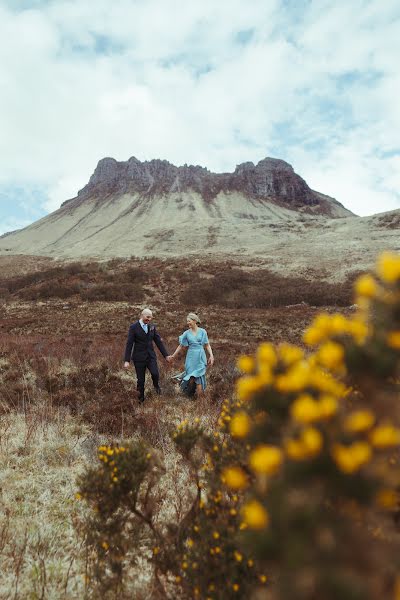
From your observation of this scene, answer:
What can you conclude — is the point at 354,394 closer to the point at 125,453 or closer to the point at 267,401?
the point at 267,401

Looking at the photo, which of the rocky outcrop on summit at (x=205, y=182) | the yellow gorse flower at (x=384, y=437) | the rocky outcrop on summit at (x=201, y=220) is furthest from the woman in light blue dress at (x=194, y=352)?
the rocky outcrop on summit at (x=205, y=182)

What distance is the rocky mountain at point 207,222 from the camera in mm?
52688

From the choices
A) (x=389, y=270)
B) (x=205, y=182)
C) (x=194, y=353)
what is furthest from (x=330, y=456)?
(x=205, y=182)

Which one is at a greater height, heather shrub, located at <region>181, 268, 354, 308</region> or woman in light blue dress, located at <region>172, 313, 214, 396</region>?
woman in light blue dress, located at <region>172, 313, 214, 396</region>

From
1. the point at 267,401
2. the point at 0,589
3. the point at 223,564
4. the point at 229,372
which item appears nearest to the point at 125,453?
the point at 223,564

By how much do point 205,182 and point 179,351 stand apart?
127 m

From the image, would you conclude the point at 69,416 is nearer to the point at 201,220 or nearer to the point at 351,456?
the point at 351,456

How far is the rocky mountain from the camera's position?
5269 cm

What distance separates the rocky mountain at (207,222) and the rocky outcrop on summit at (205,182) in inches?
14.1

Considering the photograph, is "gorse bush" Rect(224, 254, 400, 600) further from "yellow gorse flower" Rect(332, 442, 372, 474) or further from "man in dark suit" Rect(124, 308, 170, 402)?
"man in dark suit" Rect(124, 308, 170, 402)

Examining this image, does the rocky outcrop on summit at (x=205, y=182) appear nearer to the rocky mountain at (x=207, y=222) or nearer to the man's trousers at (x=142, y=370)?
the rocky mountain at (x=207, y=222)

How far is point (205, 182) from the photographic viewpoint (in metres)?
128

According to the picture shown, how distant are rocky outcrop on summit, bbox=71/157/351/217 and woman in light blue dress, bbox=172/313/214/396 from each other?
378 feet

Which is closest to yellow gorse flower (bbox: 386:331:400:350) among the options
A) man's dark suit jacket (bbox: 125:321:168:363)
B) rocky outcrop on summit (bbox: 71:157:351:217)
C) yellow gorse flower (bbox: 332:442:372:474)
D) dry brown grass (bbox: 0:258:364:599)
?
yellow gorse flower (bbox: 332:442:372:474)
